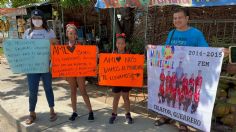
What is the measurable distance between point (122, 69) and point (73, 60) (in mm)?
825

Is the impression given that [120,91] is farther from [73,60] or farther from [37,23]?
[37,23]

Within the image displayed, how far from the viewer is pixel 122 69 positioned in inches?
173

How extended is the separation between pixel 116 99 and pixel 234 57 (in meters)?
1.88

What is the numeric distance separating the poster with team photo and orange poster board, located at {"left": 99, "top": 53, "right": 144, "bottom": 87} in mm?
188

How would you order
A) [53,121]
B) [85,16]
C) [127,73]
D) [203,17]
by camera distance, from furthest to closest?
1. [85,16]
2. [203,17]
3. [53,121]
4. [127,73]

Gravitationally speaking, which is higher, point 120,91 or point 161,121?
point 120,91

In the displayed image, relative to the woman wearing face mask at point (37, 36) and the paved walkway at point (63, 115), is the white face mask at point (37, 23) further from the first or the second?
the paved walkway at point (63, 115)

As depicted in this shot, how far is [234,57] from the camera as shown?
3.51m

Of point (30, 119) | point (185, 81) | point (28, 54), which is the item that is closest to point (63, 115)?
point (30, 119)

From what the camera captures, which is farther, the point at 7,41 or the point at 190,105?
the point at 7,41

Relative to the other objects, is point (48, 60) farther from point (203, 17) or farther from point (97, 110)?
point (203, 17)

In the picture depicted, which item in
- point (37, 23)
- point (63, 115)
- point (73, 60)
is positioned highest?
point (37, 23)

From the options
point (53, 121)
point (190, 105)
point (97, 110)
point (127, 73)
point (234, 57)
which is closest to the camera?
point (234, 57)

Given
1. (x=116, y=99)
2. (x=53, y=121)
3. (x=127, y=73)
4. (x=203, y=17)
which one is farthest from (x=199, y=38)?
(x=203, y=17)
